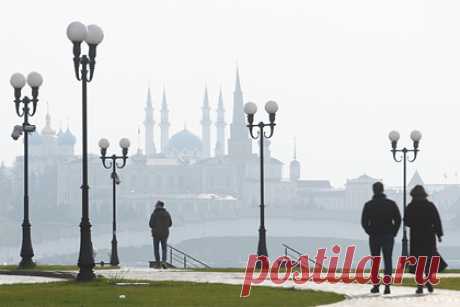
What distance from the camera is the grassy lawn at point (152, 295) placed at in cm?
1429

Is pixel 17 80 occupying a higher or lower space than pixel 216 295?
higher

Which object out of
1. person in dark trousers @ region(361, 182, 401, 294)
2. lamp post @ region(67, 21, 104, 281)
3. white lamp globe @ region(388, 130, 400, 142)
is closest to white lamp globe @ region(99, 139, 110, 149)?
white lamp globe @ region(388, 130, 400, 142)

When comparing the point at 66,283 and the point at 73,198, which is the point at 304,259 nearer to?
the point at 66,283

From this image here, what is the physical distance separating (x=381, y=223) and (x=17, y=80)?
10049mm

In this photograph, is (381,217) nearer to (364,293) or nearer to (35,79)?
(364,293)

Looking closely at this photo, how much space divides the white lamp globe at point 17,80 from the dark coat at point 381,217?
9.90 m

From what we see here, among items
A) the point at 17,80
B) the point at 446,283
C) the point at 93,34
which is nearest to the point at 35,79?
the point at 17,80

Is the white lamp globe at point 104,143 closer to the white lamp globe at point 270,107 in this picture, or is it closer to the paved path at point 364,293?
the white lamp globe at point 270,107

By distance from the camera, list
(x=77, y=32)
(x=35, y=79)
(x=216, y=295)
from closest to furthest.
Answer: (x=216, y=295) < (x=77, y=32) < (x=35, y=79)

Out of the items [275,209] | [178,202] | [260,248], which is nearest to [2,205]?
[178,202]

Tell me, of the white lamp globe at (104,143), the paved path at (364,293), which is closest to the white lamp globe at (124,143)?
→ the white lamp globe at (104,143)

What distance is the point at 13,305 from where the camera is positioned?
46.0ft

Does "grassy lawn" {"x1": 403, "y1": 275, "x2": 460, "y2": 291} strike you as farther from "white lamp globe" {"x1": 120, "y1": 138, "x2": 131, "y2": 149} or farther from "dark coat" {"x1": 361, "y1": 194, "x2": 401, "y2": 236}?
"white lamp globe" {"x1": 120, "y1": 138, "x2": 131, "y2": 149}

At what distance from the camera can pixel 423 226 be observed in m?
15.5
